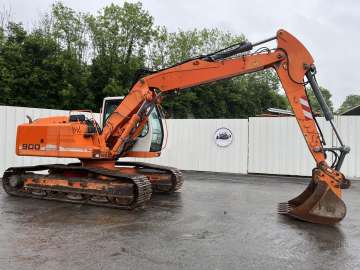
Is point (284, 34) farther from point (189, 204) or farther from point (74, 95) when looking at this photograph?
point (74, 95)

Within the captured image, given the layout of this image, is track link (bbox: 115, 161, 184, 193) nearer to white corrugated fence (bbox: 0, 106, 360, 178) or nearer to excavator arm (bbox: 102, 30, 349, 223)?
excavator arm (bbox: 102, 30, 349, 223)

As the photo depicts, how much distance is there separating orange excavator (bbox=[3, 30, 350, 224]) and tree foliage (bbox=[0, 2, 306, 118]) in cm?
1063

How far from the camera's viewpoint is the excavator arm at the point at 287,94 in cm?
678

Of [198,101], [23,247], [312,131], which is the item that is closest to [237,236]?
[312,131]

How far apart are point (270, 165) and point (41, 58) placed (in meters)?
16.6

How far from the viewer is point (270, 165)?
14797 mm

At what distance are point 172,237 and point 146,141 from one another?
148 inches

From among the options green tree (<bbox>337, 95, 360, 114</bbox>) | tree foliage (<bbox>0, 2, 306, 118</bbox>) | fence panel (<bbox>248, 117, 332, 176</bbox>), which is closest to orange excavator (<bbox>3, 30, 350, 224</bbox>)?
fence panel (<bbox>248, 117, 332, 176</bbox>)

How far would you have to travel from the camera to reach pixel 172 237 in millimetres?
5930

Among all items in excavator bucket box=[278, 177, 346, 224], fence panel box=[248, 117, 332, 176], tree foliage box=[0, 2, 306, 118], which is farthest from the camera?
tree foliage box=[0, 2, 306, 118]

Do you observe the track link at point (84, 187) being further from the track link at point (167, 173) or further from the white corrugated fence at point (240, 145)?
the white corrugated fence at point (240, 145)

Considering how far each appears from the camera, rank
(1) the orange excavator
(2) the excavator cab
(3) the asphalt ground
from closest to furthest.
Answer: (3) the asphalt ground → (1) the orange excavator → (2) the excavator cab

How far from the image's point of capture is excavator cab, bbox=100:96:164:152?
9352 mm

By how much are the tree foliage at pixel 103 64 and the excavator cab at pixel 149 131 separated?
9.99m
